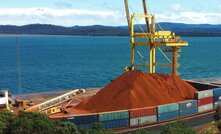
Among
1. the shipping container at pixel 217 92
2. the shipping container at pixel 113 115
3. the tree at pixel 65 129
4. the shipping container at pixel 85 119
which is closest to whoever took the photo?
the tree at pixel 65 129

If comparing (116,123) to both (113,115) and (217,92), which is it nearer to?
(113,115)

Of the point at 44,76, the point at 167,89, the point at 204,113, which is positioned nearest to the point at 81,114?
the point at 167,89

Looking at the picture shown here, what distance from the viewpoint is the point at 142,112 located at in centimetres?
5494

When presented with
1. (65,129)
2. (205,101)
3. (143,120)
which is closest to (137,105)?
(143,120)

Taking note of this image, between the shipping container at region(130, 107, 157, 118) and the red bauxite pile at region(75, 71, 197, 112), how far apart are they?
4.59 feet

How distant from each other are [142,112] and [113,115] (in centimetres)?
450

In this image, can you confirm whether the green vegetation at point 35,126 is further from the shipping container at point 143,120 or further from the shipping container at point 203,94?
the shipping container at point 203,94

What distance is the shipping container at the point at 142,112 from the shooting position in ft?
177

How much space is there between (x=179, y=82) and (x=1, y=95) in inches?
1049

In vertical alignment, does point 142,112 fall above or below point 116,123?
above

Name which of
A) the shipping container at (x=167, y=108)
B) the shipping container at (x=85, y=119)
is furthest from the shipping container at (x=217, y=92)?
the shipping container at (x=85, y=119)

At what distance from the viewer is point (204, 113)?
62812mm

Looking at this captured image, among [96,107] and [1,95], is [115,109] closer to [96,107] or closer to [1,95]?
[96,107]

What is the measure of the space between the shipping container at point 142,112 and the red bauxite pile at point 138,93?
4.59ft
